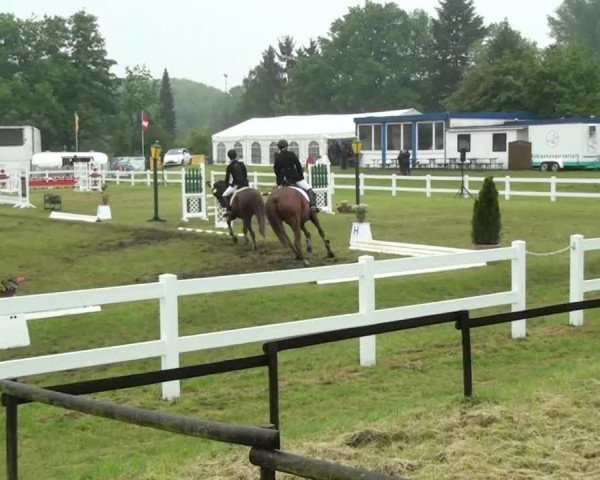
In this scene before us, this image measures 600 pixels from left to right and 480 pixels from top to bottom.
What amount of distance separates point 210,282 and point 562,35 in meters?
124

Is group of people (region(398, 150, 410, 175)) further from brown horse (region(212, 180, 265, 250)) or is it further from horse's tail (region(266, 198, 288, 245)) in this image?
horse's tail (region(266, 198, 288, 245))

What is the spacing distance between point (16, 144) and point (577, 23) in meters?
85.8

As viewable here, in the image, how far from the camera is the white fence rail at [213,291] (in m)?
8.36

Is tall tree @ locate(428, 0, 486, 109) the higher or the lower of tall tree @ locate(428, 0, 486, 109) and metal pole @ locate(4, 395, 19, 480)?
the higher

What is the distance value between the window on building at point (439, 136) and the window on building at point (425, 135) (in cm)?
32

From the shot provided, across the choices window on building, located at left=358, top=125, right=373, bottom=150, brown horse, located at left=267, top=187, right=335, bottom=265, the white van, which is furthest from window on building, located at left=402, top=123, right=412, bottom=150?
brown horse, located at left=267, top=187, right=335, bottom=265

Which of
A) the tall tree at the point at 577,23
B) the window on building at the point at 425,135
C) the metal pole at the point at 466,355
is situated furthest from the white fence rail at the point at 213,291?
the tall tree at the point at 577,23

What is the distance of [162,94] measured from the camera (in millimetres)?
151625

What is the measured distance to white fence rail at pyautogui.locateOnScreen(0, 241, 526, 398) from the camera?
8.36 m

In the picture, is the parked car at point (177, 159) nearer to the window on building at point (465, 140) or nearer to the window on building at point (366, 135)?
the window on building at point (366, 135)

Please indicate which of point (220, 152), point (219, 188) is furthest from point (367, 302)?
point (220, 152)

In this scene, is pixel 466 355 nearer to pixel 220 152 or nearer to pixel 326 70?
pixel 220 152

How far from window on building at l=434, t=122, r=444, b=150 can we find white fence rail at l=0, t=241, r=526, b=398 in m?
41.2

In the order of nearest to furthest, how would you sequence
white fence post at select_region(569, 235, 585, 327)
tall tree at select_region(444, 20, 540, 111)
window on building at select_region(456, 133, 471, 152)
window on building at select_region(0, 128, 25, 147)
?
white fence post at select_region(569, 235, 585, 327), window on building at select_region(456, 133, 471, 152), window on building at select_region(0, 128, 25, 147), tall tree at select_region(444, 20, 540, 111)
